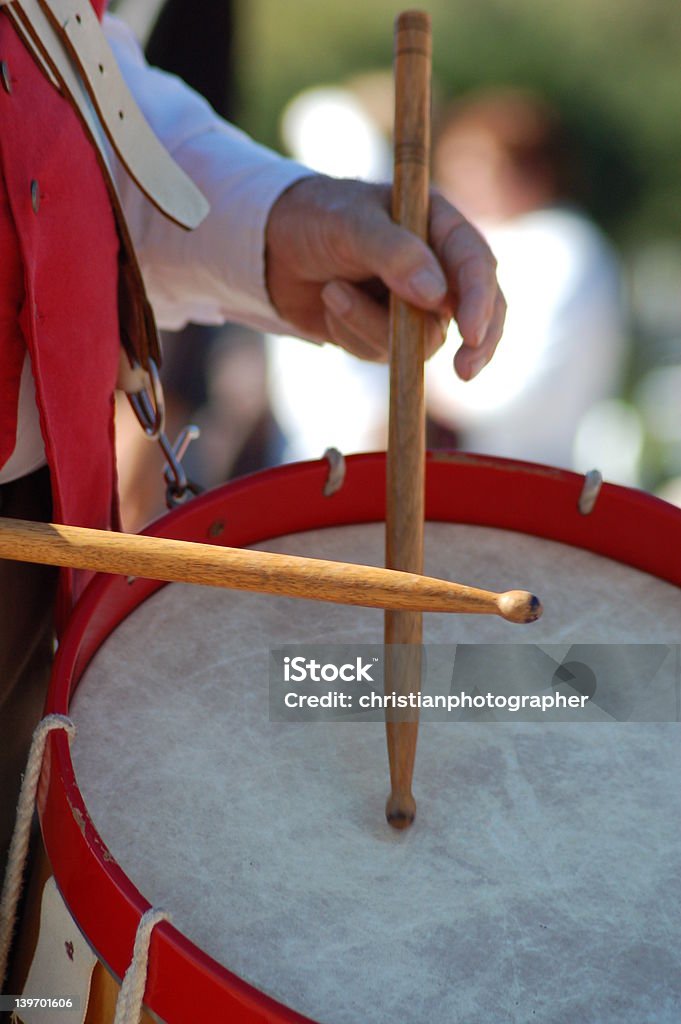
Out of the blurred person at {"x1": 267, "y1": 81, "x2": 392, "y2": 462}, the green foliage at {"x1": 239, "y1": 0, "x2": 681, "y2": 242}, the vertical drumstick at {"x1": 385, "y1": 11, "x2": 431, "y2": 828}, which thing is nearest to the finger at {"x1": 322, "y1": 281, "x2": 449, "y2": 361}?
the vertical drumstick at {"x1": 385, "y1": 11, "x2": 431, "y2": 828}

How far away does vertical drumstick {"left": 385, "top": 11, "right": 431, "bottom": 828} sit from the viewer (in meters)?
0.70

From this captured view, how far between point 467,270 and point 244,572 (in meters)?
0.41

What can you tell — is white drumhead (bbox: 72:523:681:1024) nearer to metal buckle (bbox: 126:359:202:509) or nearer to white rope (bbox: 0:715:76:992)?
white rope (bbox: 0:715:76:992)

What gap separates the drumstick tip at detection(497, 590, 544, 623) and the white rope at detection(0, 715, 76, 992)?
0.27m

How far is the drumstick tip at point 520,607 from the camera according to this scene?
21.8 inches

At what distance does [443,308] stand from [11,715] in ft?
1.47

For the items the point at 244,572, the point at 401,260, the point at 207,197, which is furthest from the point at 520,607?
the point at 207,197

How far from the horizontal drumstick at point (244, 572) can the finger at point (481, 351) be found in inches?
15.0

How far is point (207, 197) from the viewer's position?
1083 millimetres

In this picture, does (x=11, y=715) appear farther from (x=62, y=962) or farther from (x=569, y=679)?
(x=569, y=679)

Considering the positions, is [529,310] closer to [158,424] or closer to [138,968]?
[158,424]

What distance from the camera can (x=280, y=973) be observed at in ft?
1.97

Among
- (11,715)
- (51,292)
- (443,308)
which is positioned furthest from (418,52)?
(11,715)

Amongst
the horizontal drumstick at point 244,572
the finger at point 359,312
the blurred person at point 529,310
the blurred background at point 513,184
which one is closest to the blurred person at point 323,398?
the blurred background at point 513,184
